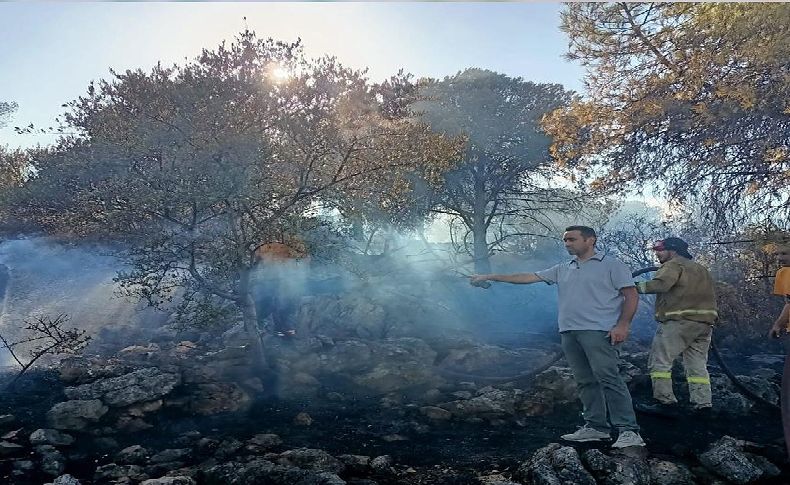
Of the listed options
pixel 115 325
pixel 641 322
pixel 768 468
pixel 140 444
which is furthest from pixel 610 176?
pixel 115 325

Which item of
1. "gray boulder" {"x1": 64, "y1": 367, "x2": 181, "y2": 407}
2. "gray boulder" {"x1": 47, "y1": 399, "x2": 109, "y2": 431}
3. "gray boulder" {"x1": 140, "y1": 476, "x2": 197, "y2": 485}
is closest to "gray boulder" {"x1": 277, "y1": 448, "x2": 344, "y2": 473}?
"gray boulder" {"x1": 140, "y1": 476, "x2": 197, "y2": 485}

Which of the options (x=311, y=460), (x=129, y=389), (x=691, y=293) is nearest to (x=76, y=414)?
(x=129, y=389)

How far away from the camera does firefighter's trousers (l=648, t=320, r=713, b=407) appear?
6.57 meters

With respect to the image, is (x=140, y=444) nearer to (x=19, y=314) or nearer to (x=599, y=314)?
(x=599, y=314)

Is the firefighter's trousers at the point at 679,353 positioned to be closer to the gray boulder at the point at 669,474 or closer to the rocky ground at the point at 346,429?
the rocky ground at the point at 346,429

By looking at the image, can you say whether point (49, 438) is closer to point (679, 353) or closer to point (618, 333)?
point (618, 333)

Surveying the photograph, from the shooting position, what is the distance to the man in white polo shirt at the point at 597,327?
500 centimetres

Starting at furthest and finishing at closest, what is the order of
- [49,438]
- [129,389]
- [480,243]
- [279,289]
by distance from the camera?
[480,243] < [279,289] < [129,389] < [49,438]

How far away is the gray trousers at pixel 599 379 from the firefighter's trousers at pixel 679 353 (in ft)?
5.33

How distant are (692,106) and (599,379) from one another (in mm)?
5002

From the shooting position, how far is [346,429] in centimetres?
655

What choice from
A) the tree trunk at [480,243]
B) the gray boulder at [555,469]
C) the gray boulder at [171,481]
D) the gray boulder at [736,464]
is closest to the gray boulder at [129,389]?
the gray boulder at [171,481]

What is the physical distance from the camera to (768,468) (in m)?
4.55

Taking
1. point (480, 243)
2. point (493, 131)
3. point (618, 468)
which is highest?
point (493, 131)
